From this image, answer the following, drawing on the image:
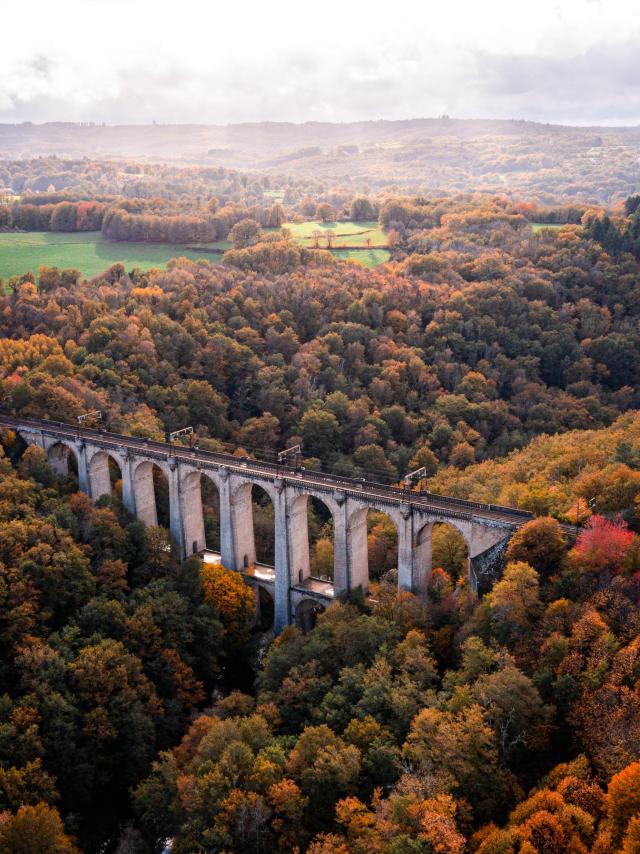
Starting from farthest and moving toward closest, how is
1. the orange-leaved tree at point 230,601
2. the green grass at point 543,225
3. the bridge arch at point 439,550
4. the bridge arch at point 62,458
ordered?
the green grass at point 543,225, the bridge arch at point 62,458, the orange-leaved tree at point 230,601, the bridge arch at point 439,550

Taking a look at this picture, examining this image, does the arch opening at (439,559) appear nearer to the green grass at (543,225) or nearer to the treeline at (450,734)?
the treeline at (450,734)

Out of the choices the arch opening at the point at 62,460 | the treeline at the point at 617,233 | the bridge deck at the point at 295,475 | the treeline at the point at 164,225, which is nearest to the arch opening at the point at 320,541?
the bridge deck at the point at 295,475

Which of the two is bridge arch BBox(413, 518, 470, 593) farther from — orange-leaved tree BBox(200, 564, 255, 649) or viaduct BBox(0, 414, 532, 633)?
orange-leaved tree BBox(200, 564, 255, 649)

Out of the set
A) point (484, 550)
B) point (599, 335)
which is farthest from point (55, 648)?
point (599, 335)

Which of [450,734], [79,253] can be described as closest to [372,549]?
[450,734]

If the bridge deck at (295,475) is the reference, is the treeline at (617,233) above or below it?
above

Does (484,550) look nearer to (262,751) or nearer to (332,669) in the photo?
(332,669)
